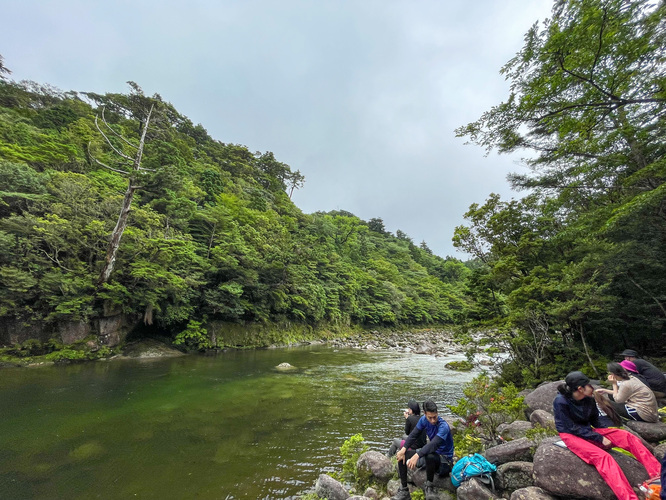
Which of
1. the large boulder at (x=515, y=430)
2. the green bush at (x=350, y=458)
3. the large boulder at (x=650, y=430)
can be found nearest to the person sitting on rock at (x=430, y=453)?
the green bush at (x=350, y=458)

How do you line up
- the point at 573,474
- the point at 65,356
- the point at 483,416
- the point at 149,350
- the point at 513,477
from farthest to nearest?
the point at 149,350, the point at 65,356, the point at 483,416, the point at 513,477, the point at 573,474

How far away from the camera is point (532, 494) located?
2.87m

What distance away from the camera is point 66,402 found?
7.60 meters

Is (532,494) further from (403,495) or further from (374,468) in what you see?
(374,468)

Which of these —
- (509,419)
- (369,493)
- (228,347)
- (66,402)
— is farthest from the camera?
(228,347)

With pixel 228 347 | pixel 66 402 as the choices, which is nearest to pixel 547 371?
pixel 66 402

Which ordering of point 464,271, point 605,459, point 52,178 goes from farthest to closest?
1. point 464,271
2. point 52,178
3. point 605,459

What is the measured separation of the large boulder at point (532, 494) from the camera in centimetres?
283

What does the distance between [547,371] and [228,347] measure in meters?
18.8

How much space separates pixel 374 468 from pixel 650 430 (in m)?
3.96

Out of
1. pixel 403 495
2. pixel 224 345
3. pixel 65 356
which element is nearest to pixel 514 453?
pixel 403 495

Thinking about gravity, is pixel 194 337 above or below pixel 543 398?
above

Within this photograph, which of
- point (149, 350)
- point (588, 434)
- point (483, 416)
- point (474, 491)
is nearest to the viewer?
point (588, 434)

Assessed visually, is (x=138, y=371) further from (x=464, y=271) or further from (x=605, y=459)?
(x=464, y=271)
